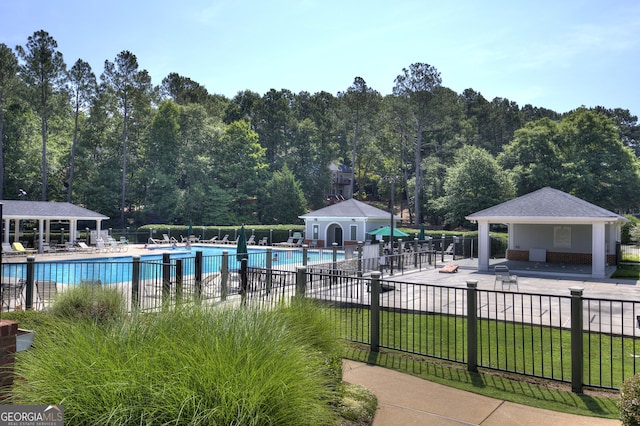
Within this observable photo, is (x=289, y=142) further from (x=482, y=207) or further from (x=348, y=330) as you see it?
(x=348, y=330)

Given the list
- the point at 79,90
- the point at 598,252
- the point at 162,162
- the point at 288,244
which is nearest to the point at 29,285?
the point at 598,252

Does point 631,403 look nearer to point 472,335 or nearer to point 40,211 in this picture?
point 472,335

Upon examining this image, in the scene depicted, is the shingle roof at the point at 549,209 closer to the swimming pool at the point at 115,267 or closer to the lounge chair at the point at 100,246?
the swimming pool at the point at 115,267

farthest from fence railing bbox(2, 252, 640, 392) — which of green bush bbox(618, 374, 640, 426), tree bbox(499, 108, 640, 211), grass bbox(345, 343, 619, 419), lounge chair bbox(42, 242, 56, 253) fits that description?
tree bbox(499, 108, 640, 211)

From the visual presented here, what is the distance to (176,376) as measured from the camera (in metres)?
3.09

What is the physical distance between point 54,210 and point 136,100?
21456 millimetres

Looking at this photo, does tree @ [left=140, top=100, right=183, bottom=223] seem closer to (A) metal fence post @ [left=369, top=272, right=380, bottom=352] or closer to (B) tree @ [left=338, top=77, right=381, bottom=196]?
(B) tree @ [left=338, top=77, right=381, bottom=196]

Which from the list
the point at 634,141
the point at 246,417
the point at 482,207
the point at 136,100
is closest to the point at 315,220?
the point at 482,207

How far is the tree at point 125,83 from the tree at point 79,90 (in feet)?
5.19

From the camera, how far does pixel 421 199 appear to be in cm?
5222

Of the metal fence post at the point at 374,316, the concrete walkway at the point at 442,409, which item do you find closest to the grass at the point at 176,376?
the concrete walkway at the point at 442,409

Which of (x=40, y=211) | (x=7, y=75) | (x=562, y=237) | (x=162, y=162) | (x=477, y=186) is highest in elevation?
(x=7, y=75)

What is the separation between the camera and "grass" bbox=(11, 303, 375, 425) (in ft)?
9.41

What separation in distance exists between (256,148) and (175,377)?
48.8 m
